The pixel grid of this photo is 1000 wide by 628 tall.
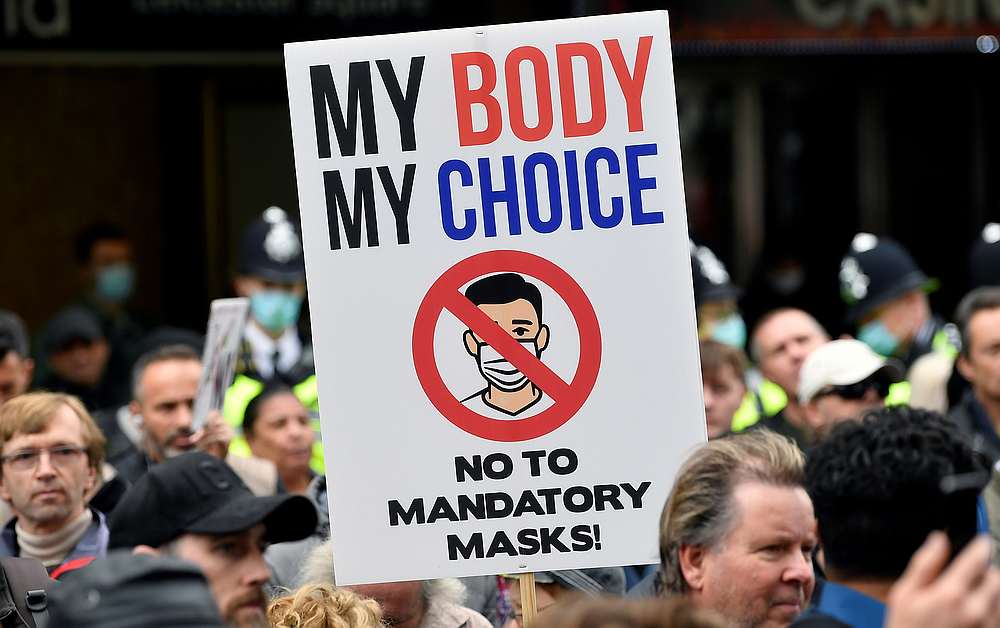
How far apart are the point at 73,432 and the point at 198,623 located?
3384 mm

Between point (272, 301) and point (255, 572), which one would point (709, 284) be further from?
point (255, 572)

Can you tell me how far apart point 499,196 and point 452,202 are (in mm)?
107

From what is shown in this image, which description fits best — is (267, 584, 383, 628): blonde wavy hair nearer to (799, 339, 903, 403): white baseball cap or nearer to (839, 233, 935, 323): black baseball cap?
(799, 339, 903, 403): white baseball cap

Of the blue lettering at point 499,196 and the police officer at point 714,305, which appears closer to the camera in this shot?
the blue lettering at point 499,196

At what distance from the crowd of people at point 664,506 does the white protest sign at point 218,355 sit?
0.06 m

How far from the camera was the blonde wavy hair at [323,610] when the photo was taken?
13.1ft

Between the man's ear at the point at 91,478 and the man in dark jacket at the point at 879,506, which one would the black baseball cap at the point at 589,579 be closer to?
the man in dark jacket at the point at 879,506

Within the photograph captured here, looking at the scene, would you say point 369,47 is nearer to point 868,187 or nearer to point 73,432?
point 73,432

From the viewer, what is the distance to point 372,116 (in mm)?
4086

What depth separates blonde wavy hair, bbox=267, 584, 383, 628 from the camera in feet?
13.1

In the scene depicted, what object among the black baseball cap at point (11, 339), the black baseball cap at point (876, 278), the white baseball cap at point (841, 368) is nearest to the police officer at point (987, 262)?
the black baseball cap at point (876, 278)

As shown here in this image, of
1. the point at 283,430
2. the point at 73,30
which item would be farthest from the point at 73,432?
the point at 73,30

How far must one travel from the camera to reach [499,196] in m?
4.09

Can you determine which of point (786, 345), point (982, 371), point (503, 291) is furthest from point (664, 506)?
point (786, 345)
